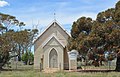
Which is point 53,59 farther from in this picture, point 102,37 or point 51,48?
point 102,37

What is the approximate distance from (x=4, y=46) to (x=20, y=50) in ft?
19.4

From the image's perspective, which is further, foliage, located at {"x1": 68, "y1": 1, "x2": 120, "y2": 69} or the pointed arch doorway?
the pointed arch doorway

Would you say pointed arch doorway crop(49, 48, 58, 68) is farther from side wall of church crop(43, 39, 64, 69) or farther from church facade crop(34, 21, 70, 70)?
side wall of church crop(43, 39, 64, 69)

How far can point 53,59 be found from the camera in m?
49.2

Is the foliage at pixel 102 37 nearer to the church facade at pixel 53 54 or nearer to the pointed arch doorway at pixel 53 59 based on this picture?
the church facade at pixel 53 54

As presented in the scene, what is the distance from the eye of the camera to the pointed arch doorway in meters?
48.9

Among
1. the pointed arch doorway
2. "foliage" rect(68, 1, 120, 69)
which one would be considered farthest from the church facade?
"foliage" rect(68, 1, 120, 69)

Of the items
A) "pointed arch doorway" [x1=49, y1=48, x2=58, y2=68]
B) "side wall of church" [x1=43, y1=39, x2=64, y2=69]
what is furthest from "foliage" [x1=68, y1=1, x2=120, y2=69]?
"pointed arch doorway" [x1=49, y1=48, x2=58, y2=68]

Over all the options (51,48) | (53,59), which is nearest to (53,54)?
(53,59)

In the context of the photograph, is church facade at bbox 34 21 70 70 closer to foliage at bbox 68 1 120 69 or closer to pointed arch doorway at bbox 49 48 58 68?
pointed arch doorway at bbox 49 48 58 68

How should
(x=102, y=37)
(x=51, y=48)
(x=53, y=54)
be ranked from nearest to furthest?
(x=102, y=37), (x=51, y=48), (x=53, y=54)

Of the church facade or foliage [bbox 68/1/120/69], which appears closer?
foliage [bbox 68/1/120/69]

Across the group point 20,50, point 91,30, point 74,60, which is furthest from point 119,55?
point 20,50

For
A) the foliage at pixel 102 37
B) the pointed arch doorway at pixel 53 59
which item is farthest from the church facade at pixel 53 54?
the foliage at pixel 102 37
